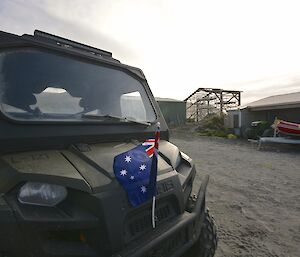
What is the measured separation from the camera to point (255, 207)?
14.4ft

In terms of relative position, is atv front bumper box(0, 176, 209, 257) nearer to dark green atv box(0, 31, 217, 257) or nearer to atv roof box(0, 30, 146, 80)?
dark green atv box(0, 31, 217, 257)

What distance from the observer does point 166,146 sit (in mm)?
2619

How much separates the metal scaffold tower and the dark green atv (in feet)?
78.2

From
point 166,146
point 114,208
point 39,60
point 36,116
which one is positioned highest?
point 39,60

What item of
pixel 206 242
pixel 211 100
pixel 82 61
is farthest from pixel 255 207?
pixel 211 100

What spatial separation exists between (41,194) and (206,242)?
1507 mm

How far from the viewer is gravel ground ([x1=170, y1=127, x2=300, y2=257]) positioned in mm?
3082

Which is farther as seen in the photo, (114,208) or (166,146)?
(166,146)

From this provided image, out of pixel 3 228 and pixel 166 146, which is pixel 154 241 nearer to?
pixel 3 228

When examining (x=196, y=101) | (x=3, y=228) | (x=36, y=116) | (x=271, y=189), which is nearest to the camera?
(x=3, y=228)

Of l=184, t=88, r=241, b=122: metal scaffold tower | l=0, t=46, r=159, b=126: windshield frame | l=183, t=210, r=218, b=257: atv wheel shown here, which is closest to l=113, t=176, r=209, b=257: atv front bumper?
l=183, t=210, r=218, b=257: atv wheel

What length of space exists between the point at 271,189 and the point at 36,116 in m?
5.10

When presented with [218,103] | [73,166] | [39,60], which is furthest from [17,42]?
[218,103]

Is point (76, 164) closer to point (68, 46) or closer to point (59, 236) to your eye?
point (59, 236)
